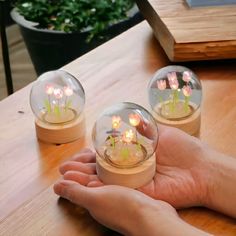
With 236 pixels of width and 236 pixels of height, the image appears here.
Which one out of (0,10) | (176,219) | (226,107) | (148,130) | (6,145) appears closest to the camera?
(176,219)

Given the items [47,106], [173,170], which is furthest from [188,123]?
[47,106]

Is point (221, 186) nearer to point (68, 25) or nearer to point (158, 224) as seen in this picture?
point (158, 224)

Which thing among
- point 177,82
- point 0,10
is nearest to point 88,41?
point 0,10

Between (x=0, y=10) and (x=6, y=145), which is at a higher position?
(x=6, y=145)

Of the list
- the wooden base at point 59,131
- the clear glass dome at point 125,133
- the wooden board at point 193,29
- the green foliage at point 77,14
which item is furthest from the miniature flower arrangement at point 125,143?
the green foliage at point 77,14

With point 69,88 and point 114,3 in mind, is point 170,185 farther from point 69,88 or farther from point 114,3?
point 114,3

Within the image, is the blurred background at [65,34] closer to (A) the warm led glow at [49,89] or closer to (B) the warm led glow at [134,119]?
(A) the warm led glow at [49,89]

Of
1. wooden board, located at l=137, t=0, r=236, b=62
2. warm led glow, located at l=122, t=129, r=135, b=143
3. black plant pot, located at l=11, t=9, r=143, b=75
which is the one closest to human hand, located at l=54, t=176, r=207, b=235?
warm led glow, located at l=122, t=129, r=135, b=143

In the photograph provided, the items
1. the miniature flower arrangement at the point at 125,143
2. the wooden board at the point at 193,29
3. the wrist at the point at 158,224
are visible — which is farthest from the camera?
the wooden board at the point at 193,29
